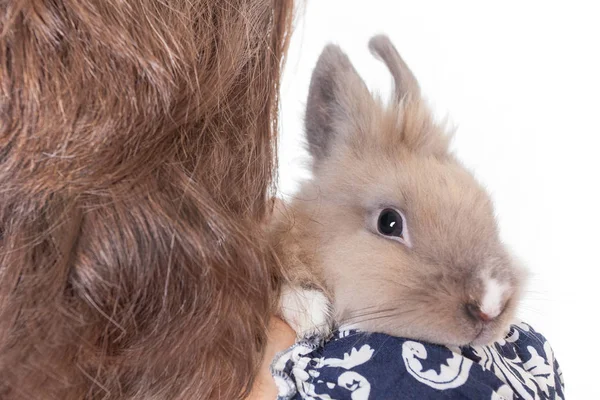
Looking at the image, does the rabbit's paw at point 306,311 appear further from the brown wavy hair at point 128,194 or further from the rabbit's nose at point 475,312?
the rabbit's nose at point 475,312

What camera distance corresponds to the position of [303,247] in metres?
1.12

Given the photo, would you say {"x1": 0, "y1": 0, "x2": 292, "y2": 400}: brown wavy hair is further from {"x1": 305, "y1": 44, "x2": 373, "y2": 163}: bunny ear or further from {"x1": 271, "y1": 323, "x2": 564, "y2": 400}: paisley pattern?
{"x1": 305, "y1": 44, "x2": 373, "y2": 163}: bunny ear

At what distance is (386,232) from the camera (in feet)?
3.62

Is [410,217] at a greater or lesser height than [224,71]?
lesser

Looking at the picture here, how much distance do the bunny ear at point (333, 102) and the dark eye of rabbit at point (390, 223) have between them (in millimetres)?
193

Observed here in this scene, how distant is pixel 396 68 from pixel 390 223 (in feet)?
1.26

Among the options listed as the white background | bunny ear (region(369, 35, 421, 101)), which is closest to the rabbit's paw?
bunny ear (region(369, 35, 421, 101))

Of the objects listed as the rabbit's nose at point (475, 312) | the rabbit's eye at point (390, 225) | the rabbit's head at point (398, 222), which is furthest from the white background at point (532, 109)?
the rabbit's nose at point (475, 312)

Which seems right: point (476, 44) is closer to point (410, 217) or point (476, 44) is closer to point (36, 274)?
point (410, 217)

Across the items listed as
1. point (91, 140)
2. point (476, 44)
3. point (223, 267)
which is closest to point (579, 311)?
point (476, 44)

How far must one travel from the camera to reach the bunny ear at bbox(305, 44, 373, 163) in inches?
47.7

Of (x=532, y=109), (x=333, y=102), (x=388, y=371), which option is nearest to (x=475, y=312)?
(x=388, y=371)

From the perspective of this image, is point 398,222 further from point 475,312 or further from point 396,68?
point 396,68

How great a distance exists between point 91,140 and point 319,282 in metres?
0.48
